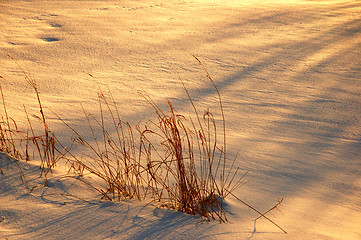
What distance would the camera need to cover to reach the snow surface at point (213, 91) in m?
1.54

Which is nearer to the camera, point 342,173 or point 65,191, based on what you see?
point 65,191

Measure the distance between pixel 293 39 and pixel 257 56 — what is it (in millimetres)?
Result: 988

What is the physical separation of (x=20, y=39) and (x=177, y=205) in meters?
3.42

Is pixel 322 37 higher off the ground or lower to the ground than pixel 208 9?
lower

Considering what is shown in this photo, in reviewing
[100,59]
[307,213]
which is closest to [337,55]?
[100,59]

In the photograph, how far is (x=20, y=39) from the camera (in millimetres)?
4188

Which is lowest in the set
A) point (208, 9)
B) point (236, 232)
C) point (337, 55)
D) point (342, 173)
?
point (342, 173)

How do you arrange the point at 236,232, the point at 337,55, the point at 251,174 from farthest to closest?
the point at 337,55 → the point at 251,174 → the point at 236,232

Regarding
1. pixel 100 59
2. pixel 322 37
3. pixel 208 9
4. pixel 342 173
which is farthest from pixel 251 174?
pixel 208 9

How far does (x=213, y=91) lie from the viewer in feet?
11.7

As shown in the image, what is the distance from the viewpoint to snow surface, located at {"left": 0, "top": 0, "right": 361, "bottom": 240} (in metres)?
1.54

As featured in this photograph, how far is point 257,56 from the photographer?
4508mm

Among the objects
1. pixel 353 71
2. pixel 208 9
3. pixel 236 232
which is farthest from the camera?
pixel 208 9

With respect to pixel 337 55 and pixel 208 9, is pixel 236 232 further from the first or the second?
pixel 208 9
